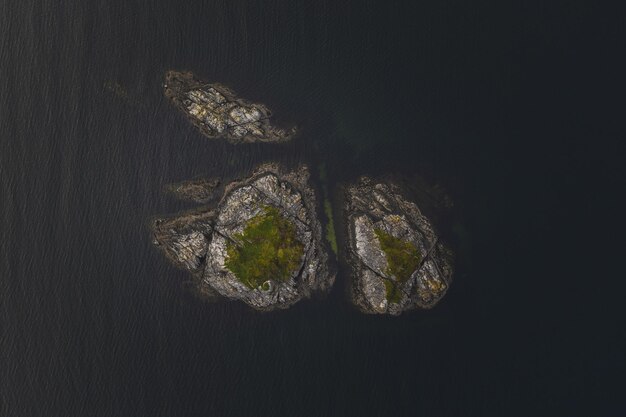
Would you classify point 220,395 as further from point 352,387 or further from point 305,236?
point 305,236

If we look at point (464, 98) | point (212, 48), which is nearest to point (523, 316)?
point (464, 98)

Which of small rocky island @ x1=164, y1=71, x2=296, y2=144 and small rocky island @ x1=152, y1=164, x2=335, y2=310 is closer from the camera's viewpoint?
small rocky island @ x1=152, y1=164, x2=335, y2=310

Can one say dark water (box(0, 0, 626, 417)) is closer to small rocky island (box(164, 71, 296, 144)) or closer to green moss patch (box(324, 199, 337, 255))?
small rocky island (box(164, 71, 296, 144))

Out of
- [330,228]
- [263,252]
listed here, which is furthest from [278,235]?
[330,228]

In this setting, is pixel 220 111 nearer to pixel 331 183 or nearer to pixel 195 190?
pixel 195 190

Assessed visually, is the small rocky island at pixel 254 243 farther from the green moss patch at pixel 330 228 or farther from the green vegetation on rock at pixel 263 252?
the green moss patch at pixel 330 228

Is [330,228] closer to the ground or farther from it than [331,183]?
closer to the ground

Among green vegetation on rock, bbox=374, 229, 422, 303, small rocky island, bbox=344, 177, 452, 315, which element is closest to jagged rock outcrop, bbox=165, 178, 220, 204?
→ small rocky island, bbox=344, 177, 452, 315
